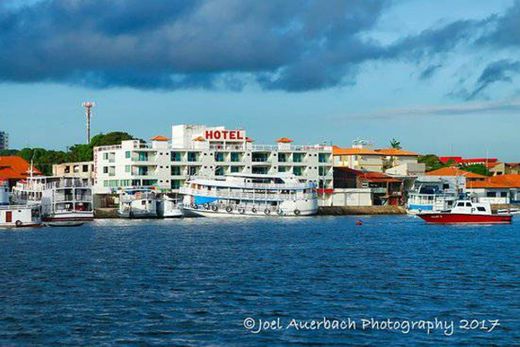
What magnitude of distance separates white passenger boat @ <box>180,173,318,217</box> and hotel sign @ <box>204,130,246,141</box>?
52.4 feet

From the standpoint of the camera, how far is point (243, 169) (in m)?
130

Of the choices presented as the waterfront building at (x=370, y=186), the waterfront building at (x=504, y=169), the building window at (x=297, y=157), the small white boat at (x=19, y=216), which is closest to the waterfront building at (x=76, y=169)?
the building window at (x=297, y=157)

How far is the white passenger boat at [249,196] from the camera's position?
110938 millimetres

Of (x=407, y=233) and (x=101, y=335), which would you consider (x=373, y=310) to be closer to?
(x=101, y=335)

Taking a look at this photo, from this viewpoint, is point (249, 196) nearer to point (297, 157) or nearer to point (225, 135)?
point (225, 135)

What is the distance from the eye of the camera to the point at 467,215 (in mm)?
87250

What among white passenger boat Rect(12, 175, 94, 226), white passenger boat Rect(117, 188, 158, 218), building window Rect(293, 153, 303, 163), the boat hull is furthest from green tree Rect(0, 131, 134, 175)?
the boat hull

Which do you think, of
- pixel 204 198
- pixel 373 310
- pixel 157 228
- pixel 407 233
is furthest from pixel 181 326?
pixel 204 198

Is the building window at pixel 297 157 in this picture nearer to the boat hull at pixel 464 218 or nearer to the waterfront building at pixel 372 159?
the waterfront building at pixel 372 159

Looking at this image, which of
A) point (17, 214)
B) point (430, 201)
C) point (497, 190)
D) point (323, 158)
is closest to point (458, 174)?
point (497, 190)

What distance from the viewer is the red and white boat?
287 ft

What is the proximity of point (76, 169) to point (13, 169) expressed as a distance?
33.0 feet

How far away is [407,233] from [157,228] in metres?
25.4

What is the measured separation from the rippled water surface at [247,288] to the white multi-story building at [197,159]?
5206 cm
